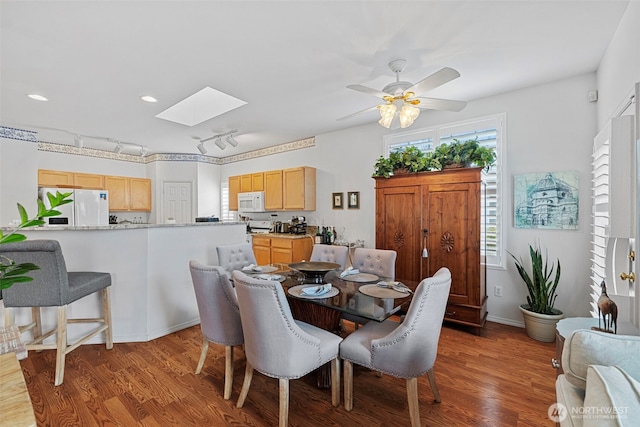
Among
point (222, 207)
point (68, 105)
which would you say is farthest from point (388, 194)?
point (222, 207)

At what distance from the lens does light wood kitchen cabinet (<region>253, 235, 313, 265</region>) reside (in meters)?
4.86

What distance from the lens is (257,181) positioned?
5.81 metres

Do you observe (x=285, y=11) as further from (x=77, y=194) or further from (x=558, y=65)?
(x=77, y=194)

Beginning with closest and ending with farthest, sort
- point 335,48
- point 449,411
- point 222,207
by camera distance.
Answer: point 449,411 → point 335,48 → point 222,207

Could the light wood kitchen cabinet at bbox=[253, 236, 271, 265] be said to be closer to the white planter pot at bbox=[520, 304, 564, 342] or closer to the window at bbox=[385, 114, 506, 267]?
the window at bbox=[385, 114, 506, 267]

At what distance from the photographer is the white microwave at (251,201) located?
5652 millimetres

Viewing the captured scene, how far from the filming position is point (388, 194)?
3582mm

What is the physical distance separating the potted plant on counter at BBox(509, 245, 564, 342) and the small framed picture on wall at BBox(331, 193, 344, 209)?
2569 mm

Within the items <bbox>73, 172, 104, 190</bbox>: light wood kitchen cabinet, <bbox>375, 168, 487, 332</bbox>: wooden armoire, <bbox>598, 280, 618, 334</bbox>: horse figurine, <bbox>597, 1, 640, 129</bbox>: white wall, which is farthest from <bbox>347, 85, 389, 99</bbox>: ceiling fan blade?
<bbox>73, 172, 104, 190</bbox>: light wood kitchen cabinet

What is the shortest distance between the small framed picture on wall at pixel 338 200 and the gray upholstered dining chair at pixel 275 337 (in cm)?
314

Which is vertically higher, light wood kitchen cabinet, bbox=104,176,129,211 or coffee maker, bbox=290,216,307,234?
light wood kitchen cabinet, bbox=104,176,129,211

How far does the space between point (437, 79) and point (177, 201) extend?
6.07 meters

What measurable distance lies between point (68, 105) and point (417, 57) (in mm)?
4088

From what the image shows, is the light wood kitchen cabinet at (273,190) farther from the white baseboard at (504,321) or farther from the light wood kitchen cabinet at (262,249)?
the white baseboard at (504,321)
